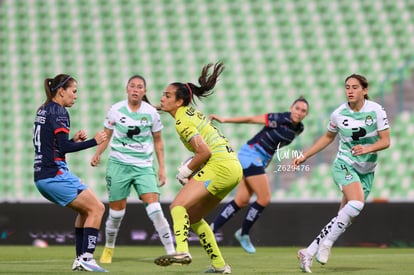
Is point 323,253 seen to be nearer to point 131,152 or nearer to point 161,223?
point 161,223

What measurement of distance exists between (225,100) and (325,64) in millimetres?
2310

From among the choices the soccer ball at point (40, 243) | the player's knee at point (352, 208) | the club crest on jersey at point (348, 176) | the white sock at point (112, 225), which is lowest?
the soccer ball at point (40, 243)

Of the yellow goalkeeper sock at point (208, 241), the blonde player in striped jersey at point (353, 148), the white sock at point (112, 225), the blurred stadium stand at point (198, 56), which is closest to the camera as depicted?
the yellow goalkeeper sock at point (208, 241)

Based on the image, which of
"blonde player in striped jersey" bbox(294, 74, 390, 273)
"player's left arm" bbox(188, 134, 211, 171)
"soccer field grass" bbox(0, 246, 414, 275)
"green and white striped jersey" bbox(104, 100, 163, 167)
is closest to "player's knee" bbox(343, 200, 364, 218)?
"blonde player in striped jersey" bbox(294, 74, 390, 273)

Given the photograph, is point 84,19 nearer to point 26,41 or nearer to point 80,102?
point 26,41

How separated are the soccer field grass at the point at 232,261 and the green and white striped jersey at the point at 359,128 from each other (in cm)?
110

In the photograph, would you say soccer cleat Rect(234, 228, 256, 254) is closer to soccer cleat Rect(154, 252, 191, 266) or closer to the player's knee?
the player's knee

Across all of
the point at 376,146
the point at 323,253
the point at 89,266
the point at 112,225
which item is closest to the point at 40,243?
the point at 112,225

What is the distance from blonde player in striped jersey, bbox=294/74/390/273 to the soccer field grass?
46cm

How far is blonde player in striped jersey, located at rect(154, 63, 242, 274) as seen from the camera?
769 centimetres

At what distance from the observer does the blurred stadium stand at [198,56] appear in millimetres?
17672

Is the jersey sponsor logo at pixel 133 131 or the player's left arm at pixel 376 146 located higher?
the player's left arm at pixel 376 146

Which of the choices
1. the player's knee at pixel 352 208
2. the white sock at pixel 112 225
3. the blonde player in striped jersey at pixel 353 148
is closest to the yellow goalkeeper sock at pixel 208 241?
the blonde player in striped jersey at pixel 353 148

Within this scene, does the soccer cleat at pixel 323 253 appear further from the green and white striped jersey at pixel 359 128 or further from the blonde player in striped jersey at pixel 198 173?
the blonde player in striped jersey at pixel 198 173
